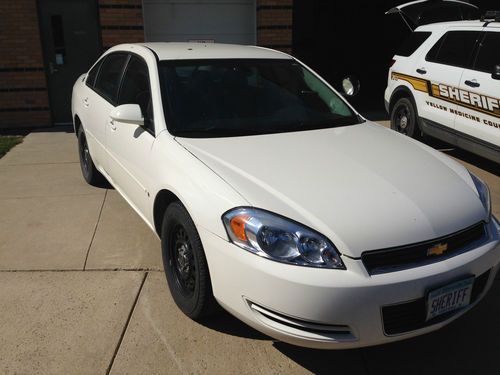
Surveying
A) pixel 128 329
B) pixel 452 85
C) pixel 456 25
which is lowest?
pixel 128 329

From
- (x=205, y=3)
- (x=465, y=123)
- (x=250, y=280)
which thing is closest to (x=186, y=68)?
(x=250, y=280)

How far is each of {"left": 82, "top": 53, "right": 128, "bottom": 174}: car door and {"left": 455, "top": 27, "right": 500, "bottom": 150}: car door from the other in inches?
160

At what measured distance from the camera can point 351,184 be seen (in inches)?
107

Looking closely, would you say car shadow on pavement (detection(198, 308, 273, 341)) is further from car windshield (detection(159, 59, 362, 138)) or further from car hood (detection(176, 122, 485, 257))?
car windshield (detection(159, 59, 362, 138))

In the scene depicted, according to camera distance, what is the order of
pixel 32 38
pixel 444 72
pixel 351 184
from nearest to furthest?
pixel 351 184 → pixel 444 72 → pixel 32 38

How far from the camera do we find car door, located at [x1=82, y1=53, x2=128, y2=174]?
14.7ft

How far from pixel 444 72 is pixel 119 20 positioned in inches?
214

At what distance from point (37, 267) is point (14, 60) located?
6076mm

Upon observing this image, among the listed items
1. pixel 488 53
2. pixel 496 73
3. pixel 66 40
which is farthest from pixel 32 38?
pixel 496 73

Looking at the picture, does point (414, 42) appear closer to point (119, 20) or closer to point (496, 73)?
point (496, 73)

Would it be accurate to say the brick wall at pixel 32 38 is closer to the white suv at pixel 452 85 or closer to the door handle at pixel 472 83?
the white suv at pixel 452 85

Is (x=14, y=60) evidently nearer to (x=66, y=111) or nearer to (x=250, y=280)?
(x=66, y=111)

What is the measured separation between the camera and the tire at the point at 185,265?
9.07ft

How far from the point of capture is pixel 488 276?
276cm
